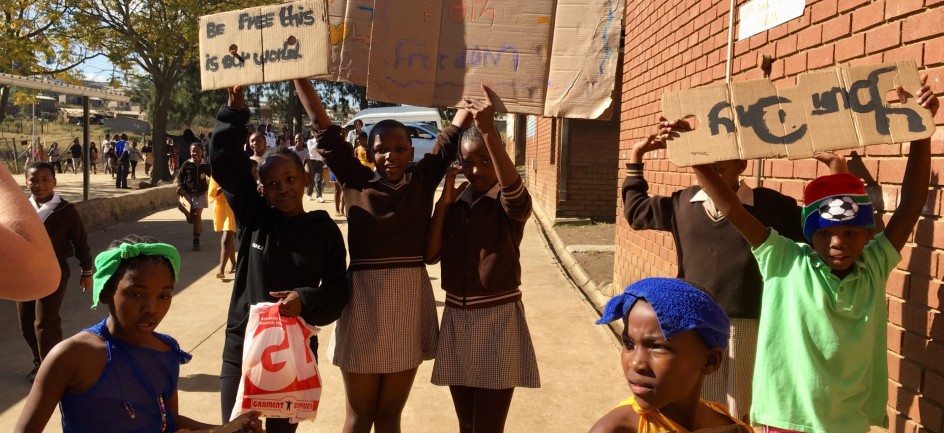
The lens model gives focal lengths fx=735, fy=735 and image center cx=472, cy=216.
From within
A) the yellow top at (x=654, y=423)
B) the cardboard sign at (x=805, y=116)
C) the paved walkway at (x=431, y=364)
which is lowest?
the paved walkway at (x=431, y=364)

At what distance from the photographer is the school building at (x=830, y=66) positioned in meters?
2.53

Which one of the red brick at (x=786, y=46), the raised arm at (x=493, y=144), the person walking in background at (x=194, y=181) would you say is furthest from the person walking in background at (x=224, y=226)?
the red brick at (x=786, y=46)

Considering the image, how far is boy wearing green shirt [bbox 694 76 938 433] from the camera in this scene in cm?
239

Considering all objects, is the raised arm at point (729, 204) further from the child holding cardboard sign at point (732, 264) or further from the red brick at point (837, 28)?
the red brick at point (837, 28)

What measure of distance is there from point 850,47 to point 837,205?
37.7 inches

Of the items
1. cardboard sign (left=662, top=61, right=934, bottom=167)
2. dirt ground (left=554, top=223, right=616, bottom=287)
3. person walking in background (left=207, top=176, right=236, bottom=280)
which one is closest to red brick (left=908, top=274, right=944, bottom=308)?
cardboard sign (left=662, top=61, right=934, bottom=167)

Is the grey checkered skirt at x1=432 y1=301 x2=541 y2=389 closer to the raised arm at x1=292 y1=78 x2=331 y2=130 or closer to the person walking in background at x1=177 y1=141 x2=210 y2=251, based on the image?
the raised arm at x1=292 y1=78 x2=331 y2=130

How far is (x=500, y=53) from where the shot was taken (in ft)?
10.1

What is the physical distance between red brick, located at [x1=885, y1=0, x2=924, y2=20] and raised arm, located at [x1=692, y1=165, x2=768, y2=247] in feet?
3.07

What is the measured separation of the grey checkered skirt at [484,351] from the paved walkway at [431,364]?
1.29m

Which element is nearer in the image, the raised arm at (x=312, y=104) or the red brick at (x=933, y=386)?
the red brick at (x=933, y=386)

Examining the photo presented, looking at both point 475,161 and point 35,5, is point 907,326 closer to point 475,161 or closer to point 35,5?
point 475,161

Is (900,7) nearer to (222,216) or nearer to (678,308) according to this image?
(678,308)

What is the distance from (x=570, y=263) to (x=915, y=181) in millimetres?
6694
